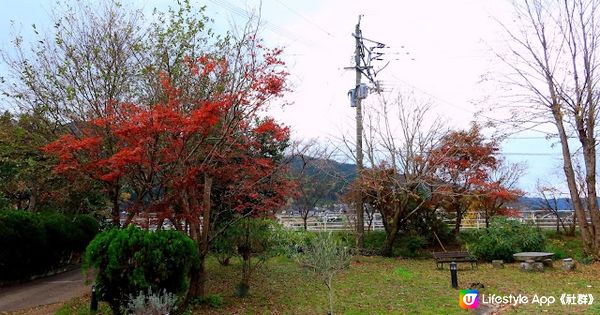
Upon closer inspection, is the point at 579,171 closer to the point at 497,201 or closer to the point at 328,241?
the point at 497,201

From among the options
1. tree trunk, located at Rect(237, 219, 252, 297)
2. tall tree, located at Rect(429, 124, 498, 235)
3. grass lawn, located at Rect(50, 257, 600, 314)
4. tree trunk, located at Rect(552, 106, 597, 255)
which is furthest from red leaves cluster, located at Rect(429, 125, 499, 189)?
tree trunk, located at Rect(237, 219, 252, 297)

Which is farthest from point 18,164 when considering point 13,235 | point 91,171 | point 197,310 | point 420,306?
point 420,306

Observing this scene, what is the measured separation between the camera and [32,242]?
10.2 meters

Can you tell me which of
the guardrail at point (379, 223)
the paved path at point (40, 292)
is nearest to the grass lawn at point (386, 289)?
the paved path at point (40, 292)

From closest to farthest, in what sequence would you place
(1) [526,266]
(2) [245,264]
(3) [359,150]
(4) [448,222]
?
(2) [245,264] → (1) [526,266] → (3) [359,150] → (4) [448,222]

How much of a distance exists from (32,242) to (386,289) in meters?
8.17

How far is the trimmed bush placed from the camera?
962 centimetres

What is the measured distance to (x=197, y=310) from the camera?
6.84m

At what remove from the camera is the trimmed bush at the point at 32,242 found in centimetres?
962

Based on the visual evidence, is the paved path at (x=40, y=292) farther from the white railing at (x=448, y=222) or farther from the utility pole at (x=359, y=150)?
the utility pole at (x=359, y=150)

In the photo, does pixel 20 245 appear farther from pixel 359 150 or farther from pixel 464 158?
pixel 464 158

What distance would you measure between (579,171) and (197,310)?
16.9 metres

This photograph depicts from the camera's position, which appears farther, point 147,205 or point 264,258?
point 264,258

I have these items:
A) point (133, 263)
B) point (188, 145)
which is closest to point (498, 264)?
point (188, 145)
